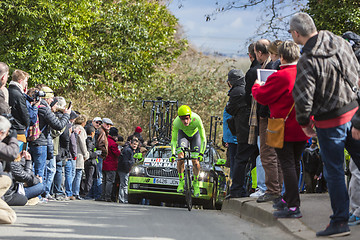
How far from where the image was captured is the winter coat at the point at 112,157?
17.7 m

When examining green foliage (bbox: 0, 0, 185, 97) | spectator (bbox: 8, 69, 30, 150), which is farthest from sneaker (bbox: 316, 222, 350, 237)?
green foliage (bbox: 0, 0, 185, 97)

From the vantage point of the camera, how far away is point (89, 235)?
7.32 m

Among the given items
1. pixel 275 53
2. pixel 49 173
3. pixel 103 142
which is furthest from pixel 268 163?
pixel 103 142

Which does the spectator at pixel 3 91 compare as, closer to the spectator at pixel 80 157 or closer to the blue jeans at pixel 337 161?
the blue jeans at pixel 337 161

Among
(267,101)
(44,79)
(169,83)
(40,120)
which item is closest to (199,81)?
(169,83)

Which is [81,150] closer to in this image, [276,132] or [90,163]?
[90,163]

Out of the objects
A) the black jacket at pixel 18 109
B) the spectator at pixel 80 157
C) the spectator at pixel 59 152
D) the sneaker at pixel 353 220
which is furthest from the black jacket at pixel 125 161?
the sneaker at pixel 353 220

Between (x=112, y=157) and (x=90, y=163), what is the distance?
64 centimetres

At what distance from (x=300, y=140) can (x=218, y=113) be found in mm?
29689

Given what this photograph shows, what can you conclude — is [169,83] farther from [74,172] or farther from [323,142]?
[323,142]

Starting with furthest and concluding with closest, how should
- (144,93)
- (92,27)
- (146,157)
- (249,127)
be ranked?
(144,93) → (92,27) → (146,157) → (249,127)

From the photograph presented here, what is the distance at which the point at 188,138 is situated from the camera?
1366 centimetres

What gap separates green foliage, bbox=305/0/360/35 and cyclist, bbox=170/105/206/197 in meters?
7.69

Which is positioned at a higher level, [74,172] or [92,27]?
[92,27]
